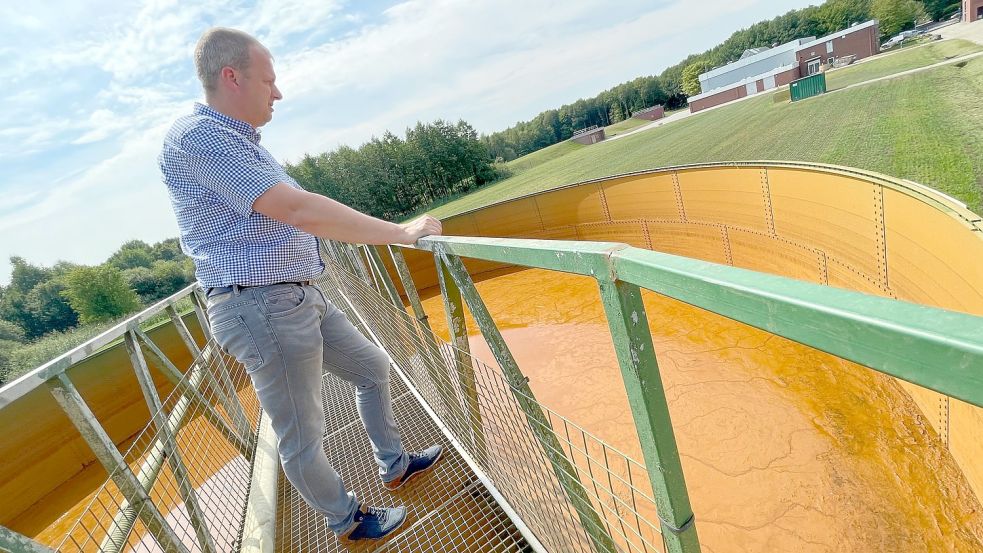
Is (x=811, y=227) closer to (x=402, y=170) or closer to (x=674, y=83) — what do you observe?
(x=402, y=170)

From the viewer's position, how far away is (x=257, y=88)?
1.60 meters

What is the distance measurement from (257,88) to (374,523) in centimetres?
190

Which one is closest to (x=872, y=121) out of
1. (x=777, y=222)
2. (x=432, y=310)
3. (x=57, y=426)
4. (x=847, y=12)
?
(x=777, y=222)

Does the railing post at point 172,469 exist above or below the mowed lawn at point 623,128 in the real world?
above

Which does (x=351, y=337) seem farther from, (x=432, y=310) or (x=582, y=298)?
(x=432, y=310)

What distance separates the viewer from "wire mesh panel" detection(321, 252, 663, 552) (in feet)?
5.07

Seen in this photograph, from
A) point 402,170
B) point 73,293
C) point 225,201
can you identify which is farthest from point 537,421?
point 73,293

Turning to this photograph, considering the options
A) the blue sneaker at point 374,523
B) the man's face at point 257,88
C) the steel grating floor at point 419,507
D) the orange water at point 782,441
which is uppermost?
the man's face at point 257,88

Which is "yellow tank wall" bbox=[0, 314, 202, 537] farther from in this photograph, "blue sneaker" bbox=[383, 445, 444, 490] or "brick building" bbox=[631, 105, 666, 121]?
"brick building" bbox=[631, 105, 666, 121]

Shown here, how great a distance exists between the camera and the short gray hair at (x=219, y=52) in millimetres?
1485

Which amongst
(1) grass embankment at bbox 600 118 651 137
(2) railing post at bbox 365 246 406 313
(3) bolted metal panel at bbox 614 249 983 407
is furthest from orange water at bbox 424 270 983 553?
(1) grass embankment at bbox 600 118 651 137

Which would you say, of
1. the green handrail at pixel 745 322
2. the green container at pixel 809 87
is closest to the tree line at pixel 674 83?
the green container at pixel 809 87

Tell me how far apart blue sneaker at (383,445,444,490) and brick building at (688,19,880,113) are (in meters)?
55.9

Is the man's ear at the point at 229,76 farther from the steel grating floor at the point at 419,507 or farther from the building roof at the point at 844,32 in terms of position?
the building roof at the point at 844,32
